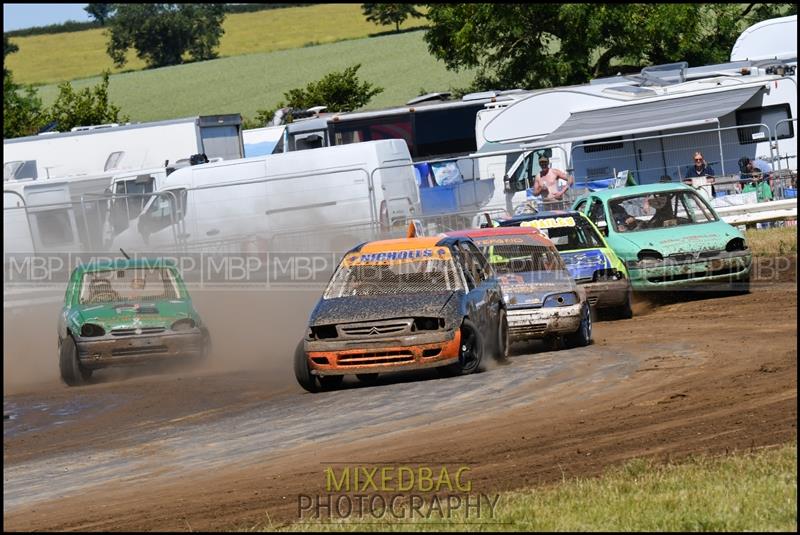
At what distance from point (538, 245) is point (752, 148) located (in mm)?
11612

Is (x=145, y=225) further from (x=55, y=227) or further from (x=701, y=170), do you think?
(x=701, y=170)

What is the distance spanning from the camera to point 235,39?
96.0m

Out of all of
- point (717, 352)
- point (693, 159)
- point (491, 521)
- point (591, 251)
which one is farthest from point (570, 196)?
point (491, 521)

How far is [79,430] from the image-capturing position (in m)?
13.0

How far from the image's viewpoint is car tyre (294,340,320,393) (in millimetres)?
13477

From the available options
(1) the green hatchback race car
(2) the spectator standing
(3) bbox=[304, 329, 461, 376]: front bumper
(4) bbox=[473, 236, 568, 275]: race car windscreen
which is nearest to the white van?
(1) the green hatchback race car

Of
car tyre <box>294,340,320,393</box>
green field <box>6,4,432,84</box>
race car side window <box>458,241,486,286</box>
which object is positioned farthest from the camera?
green field <box>6,4,432,84</box>

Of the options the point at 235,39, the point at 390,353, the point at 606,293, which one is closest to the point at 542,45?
the point at 606,293

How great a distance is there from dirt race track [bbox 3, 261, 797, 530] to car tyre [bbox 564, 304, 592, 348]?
180mm

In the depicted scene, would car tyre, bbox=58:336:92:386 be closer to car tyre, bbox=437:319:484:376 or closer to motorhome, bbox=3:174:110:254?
car tyre, bbox=437:319:484:376

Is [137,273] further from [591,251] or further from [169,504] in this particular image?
[169,504]

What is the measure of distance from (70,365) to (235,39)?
267ft

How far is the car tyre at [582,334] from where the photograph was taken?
15.3 meters

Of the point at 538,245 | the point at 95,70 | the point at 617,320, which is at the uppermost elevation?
the point at 95,70
